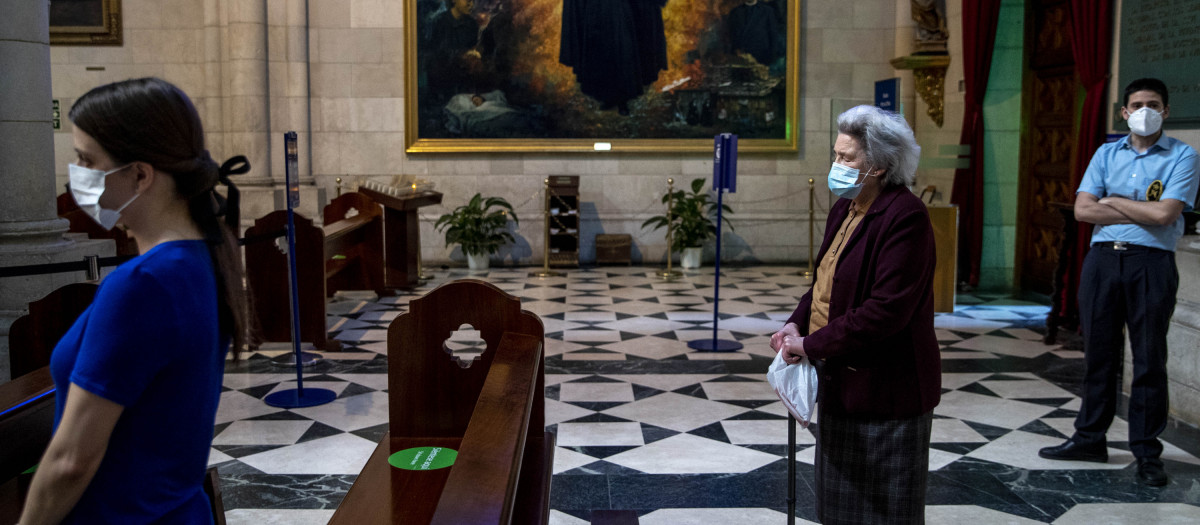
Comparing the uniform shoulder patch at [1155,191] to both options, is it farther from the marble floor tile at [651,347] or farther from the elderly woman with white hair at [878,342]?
the marble floor tile at [651,347]

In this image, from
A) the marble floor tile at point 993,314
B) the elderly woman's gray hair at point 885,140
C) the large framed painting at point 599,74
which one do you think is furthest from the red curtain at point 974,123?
the elderly woman's gray hair at point 885,140

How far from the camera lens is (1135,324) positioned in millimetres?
4500

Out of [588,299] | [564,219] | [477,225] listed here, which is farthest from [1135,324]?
[477,225]

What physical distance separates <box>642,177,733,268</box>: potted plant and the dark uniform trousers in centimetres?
756

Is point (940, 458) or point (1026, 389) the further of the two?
point (1026, 389)

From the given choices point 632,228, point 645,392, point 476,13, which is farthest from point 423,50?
point 645,392

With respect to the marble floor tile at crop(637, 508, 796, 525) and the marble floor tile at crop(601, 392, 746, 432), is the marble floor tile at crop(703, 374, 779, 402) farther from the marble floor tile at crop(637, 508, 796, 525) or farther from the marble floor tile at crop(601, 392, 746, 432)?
the marble floor tile at crop(637, 508, 796, 525)

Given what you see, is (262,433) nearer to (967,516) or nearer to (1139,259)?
(967,516)

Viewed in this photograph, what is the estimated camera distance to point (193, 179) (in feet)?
5.53

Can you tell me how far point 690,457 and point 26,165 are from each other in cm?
391

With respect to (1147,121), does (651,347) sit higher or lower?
lower

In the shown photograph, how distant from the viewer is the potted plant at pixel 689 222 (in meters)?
12.3

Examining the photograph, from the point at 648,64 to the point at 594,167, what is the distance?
1507 mm

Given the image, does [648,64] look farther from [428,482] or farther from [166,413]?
[166,413]
